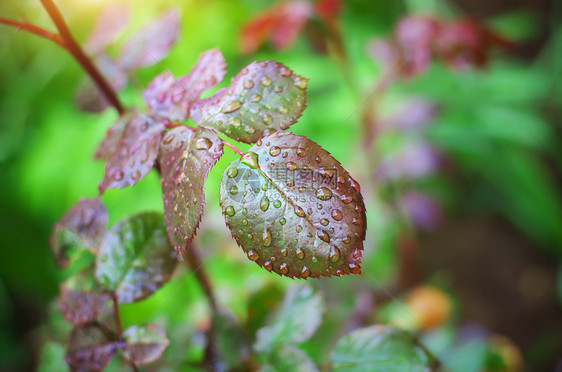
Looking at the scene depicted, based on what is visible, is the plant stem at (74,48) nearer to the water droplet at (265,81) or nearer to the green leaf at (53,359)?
the water droplet at (265,81)

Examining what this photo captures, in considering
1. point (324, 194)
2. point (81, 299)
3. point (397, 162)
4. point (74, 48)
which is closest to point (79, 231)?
point (81, 299)

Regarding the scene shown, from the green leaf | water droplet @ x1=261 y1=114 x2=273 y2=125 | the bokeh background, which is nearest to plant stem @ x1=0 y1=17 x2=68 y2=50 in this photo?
water droplet @ x1=261 y1=114 x2=273 y2=125

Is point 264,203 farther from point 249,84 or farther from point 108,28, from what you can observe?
point 108,28

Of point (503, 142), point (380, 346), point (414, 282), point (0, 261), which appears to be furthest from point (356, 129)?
point (0, 261)

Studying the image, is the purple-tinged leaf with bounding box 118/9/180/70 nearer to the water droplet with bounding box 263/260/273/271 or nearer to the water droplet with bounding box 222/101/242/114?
the water droplet with bounding box 222/101/242/114

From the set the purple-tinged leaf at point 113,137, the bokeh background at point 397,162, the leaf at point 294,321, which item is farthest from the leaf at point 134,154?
the bokeh background at point 397,162

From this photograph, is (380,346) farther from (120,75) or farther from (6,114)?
(6,114)
